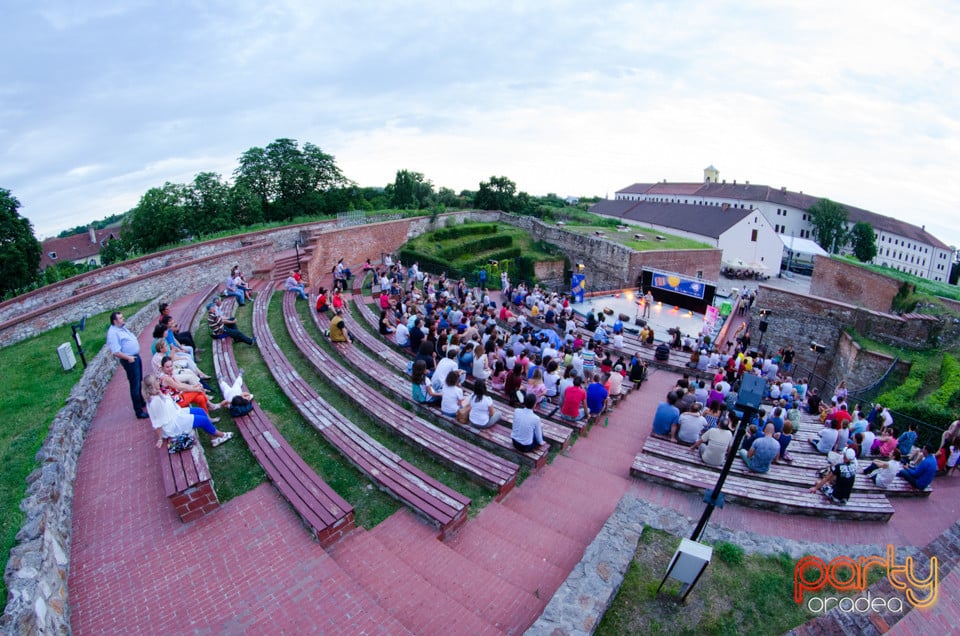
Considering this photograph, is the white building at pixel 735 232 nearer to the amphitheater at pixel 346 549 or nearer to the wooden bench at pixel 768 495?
the wooden bench at pixel 768 495

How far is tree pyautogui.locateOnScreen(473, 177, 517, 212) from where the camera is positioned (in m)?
40.7

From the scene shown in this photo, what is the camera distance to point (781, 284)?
37.4m

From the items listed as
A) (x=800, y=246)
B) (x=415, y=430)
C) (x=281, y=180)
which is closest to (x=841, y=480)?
(x=415, y=430)

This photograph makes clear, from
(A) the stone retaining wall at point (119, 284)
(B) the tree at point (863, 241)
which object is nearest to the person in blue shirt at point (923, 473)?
(A) the stone retaining wall at point (119, 284)

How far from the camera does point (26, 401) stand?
287 inches

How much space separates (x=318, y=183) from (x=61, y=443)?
1468 inches

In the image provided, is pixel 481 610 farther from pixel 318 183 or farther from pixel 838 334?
pixel 318 183

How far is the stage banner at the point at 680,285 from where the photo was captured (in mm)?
21562

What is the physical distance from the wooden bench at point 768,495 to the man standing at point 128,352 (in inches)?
331

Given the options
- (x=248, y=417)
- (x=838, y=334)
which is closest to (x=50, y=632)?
(x=248, y=417)

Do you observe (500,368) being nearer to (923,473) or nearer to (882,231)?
(923,473)

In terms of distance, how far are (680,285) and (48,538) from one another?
24.1 m

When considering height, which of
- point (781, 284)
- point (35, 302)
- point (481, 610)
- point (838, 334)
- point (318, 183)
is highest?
point (318, 183)

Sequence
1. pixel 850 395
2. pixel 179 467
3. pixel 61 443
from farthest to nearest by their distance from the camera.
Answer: pixel 850 395 < pixel 61 443 < pixel 179 467
